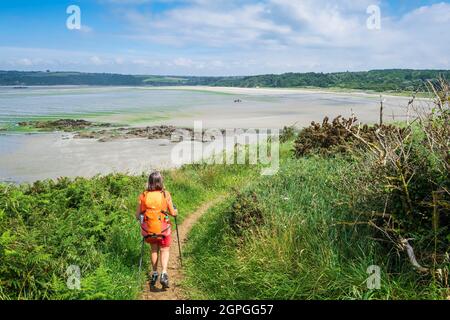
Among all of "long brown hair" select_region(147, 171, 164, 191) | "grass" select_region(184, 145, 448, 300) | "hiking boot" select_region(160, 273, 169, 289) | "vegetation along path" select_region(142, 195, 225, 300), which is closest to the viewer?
"grass" select_region(184, 145, 448, 300)

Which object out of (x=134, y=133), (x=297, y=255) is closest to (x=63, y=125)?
(x=134, y=133)

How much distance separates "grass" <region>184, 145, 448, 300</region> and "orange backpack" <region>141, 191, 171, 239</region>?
1.05 meters

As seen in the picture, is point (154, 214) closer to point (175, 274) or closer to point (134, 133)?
point (175, 274)

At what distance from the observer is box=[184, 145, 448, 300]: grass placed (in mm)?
5828

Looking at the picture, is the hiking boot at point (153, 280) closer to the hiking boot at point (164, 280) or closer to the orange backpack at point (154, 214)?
the hiking boot at point (164, 280)

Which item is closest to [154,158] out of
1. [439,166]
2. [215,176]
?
[215,176]

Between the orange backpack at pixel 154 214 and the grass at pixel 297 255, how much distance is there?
105cm

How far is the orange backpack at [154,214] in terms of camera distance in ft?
23.6

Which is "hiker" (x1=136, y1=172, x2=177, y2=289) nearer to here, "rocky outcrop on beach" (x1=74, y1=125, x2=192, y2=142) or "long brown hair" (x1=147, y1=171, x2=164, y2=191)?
"long brown hair" (x1=147, y1=171, x2=164, y2=191)

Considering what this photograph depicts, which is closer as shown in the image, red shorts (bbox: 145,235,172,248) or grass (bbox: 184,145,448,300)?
grass (bbox: 184,145,448,300)

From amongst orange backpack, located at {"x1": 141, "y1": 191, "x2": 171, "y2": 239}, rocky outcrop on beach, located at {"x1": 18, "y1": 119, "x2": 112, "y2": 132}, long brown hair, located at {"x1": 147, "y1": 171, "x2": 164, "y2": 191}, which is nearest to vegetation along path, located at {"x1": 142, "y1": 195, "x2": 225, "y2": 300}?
orange backpack, located at {"x1": 141, "y1": 191, "x2": 171, "y2": 239}

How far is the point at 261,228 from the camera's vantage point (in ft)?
25.2

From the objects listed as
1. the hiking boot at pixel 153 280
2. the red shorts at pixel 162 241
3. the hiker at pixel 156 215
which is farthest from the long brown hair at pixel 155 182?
the hiking boot at pixel 153 280

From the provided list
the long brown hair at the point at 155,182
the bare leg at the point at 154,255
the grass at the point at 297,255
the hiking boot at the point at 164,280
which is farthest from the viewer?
the bare leg at the point at 154,255
